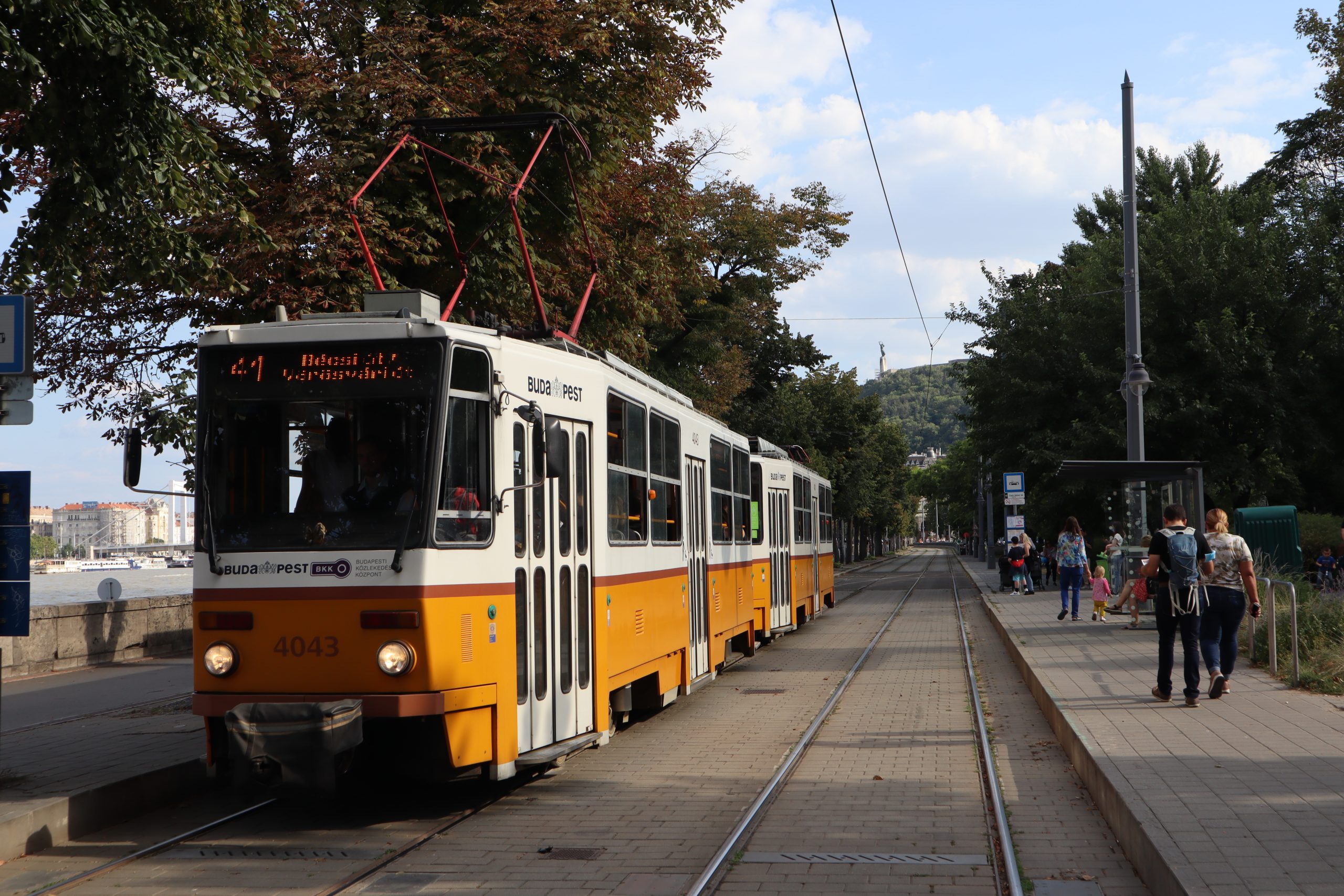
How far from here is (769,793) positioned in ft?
28.0

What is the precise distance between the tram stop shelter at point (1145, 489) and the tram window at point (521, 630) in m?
12.7

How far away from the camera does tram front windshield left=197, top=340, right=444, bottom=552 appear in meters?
7.60

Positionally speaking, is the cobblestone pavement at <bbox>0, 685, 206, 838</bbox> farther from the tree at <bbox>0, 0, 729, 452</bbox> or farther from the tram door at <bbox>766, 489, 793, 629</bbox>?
the tram door at <bbox>766, 489, 793, 629</bbox>

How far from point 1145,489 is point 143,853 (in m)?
17.1

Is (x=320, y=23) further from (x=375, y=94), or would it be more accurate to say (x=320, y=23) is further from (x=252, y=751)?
(x=252, y=751)

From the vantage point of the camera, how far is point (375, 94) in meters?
13.0

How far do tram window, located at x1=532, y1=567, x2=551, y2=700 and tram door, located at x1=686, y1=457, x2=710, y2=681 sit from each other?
4.63 meters

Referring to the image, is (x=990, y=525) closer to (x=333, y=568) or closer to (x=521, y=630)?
(x=521, y=630)

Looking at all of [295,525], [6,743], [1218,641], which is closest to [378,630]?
[295,525]

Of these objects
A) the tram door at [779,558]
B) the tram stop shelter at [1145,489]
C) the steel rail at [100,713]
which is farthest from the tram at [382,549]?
the tram stop shelter at [1145,489]

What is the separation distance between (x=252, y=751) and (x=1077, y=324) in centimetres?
2917

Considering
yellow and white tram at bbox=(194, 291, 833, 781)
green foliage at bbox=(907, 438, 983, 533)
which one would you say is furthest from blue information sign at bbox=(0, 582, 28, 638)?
green foliage at bbox=(907, 438, 983, 533)

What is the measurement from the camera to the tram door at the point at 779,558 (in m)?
20.7

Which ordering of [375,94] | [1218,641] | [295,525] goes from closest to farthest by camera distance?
[295,525]
[1218,641]
[375,94]
